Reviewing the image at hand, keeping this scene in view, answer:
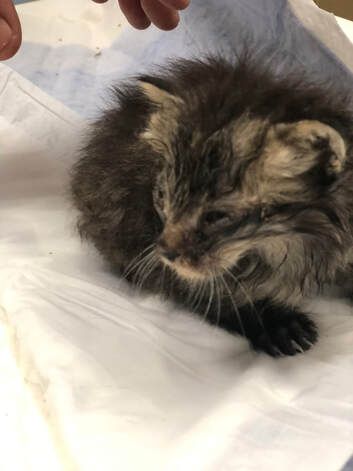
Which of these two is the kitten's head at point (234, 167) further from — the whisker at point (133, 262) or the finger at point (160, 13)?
the finger at point (160, 13)

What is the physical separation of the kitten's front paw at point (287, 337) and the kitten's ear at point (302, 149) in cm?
37

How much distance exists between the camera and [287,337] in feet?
3.73

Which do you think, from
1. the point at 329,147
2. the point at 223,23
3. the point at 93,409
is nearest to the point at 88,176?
the point at 93,409

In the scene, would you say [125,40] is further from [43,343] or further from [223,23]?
[43,343]

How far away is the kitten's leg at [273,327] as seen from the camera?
3.71ft

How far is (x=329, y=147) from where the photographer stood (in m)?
0.82

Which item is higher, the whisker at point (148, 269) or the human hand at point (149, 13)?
the human hand at point (149, 13)

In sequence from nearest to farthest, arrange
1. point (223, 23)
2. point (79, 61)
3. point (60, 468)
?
point (60, 468) < point (223, 23) < point (79, 61)

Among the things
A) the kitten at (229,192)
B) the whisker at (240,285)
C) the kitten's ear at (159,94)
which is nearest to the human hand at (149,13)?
the kitten at (229,192)

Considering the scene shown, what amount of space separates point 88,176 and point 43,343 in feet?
0.97

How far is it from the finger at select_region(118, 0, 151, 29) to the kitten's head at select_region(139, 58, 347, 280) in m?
0.49

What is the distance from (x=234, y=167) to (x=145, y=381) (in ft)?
1.32

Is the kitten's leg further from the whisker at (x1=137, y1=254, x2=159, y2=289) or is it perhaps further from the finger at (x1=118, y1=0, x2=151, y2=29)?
the finger at (x1=118, y1=0, x2=151, y2=29)

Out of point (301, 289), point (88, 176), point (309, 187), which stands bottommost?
point (88, 176)
